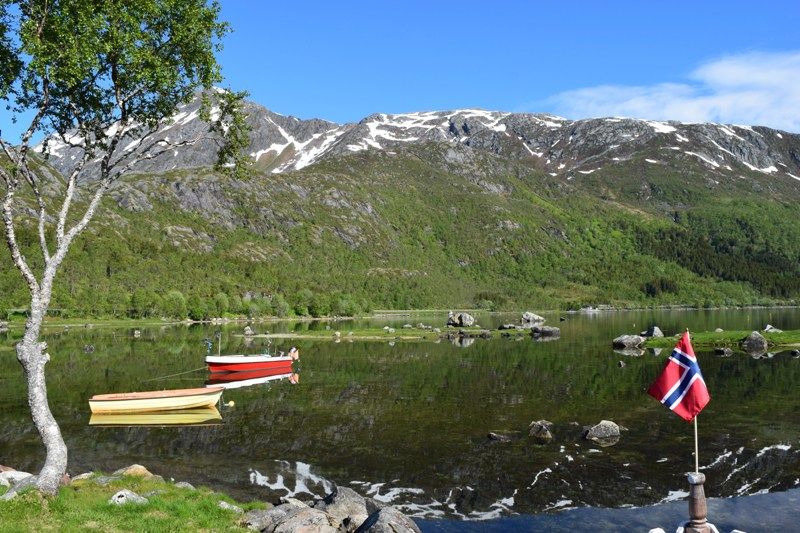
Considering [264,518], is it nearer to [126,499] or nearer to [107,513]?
[126,499]

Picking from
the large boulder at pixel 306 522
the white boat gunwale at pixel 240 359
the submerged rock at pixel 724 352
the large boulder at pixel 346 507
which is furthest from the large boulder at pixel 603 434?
the submerged rock at pixel 724 352

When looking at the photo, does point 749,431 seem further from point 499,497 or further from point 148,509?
point 148,509

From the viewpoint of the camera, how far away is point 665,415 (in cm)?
4409

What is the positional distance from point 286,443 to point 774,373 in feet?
177

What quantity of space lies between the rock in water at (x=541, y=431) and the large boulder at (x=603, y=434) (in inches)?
91.4

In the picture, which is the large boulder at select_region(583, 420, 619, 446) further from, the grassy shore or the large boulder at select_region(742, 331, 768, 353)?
the grassy shore

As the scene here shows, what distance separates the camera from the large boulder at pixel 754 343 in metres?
85.9

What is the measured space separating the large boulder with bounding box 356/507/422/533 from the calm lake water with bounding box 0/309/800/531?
3.43 meters

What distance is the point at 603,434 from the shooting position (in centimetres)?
3747

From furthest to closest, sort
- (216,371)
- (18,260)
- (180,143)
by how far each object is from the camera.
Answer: (216,371) → (180,143) → (18,260)

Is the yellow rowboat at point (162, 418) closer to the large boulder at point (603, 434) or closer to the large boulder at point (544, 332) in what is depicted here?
the large boulder at point (603, 434)

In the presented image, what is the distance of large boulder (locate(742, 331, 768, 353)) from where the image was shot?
282 ft

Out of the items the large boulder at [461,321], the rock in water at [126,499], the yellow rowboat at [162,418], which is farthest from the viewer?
the large boulder at [461,321]

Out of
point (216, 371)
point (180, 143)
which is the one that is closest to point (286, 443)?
point (180, 143)
